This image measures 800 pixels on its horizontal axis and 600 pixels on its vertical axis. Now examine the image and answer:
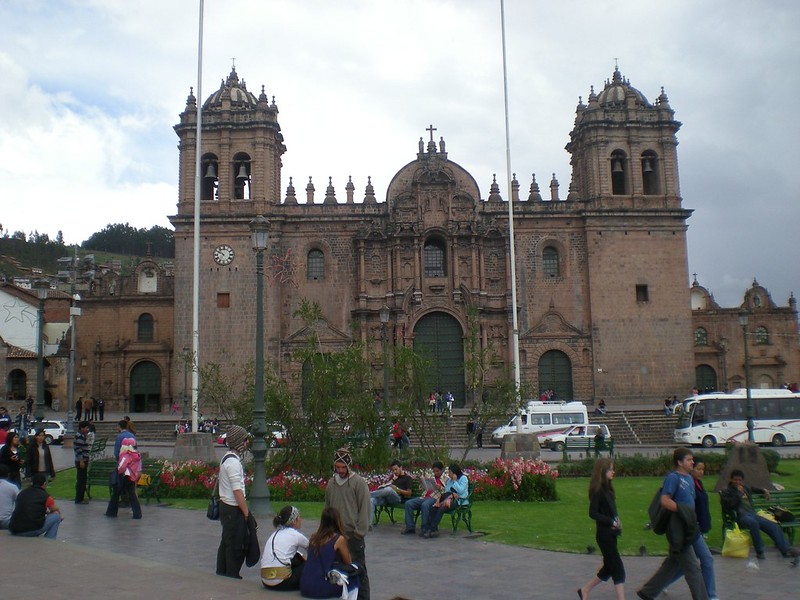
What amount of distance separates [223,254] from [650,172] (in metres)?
22.8

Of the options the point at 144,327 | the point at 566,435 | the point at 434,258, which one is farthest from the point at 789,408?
the point at 144,327

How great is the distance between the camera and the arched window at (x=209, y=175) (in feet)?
133

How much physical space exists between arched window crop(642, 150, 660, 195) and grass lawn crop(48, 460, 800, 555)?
24998mm

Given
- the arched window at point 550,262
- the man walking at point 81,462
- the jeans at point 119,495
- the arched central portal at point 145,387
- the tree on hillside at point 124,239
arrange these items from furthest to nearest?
the tree on hillside at point 124,239
the arched central portal at point 145,387
the arched window at point 550,262
the man walking at point 81,462
the jeans at point 119,495

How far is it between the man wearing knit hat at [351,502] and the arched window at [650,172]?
35.9 metres

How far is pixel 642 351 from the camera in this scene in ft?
128

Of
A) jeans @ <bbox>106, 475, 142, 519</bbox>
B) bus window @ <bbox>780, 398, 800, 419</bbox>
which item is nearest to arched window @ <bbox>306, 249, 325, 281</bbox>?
bus window @ <bbox>780, 398, 800, 419</bbox>

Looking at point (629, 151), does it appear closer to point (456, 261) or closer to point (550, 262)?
point (550, 262)

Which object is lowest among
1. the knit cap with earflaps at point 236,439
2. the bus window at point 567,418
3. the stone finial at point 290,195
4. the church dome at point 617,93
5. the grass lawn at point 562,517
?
the grass lawn at point 562,517

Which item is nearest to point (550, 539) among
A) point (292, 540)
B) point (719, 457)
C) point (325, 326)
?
point (292, 540)

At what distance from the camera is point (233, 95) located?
137 ft

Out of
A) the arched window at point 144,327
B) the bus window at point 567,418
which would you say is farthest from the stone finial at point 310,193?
the bus window at point 567,418

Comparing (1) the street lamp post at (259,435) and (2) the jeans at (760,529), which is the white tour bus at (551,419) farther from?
(2) the jeans at (760,529)

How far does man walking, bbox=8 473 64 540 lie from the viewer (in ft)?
34.1
